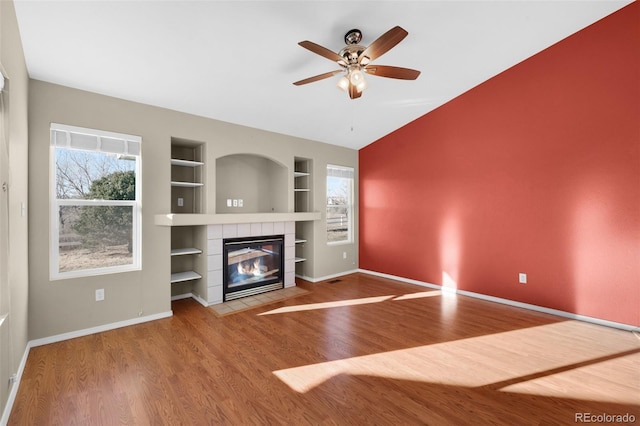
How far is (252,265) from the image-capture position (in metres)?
4.41

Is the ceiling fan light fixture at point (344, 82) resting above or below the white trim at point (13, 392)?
above

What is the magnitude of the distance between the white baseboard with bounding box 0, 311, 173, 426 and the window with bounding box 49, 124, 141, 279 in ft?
1.95

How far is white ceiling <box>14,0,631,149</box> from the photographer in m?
2.28

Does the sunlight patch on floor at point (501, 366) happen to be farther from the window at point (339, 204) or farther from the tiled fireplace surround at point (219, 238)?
the window at point (339, 204)

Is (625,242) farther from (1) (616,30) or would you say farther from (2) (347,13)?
(2) (347,13)

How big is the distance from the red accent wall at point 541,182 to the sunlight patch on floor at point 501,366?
877 mm

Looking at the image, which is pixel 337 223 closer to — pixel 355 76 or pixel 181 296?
pixel 181 296

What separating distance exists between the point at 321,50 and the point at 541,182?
333 centimetres

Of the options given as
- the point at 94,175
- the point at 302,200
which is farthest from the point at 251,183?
the point at 94,175

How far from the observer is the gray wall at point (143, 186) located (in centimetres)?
272

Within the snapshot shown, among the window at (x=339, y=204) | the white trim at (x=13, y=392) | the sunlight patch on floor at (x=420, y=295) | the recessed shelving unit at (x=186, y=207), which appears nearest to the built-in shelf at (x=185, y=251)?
the recessed shelving unit at (x=186, y=207)

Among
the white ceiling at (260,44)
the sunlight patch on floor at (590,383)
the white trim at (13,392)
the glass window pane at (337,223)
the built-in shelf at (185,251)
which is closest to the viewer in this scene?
the white trim at (13,392)

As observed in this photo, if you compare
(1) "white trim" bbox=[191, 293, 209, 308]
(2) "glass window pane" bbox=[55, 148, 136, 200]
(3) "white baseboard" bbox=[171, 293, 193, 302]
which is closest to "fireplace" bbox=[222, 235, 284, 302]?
(1) "white trim" bbox=[191, 293, 209, 308]

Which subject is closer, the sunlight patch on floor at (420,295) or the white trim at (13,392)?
the white trim at (13,392)
